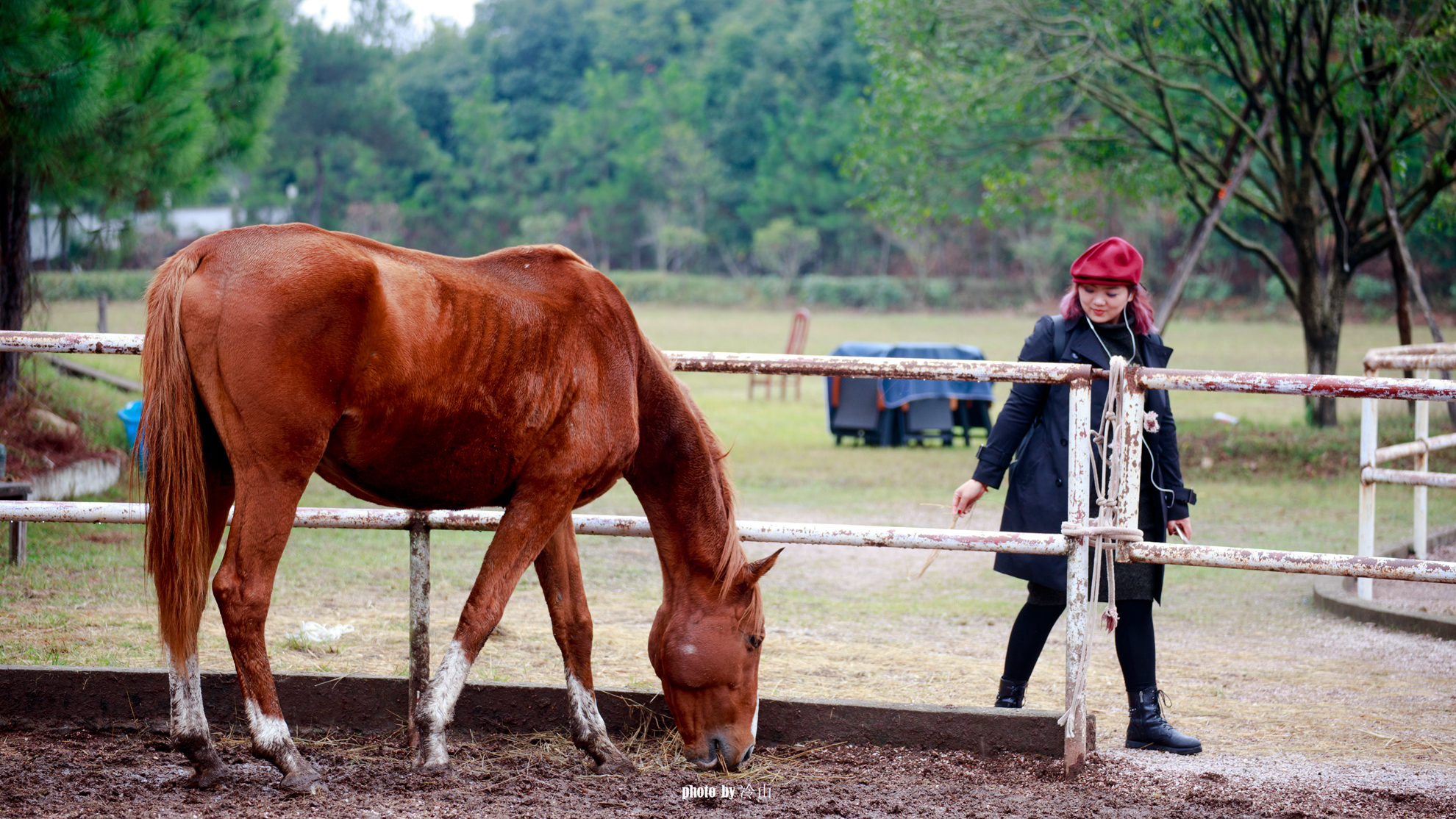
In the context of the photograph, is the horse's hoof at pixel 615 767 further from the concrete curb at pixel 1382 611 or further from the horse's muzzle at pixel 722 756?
the concrete curb at pixel 1382 611

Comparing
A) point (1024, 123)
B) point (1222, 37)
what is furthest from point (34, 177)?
point (1222, 37)

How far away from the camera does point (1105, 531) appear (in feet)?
10.3

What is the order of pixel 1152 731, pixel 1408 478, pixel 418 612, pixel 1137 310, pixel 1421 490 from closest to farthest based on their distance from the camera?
pixel 418 612
pixel 1152 731
pixel 1137 310
pixel 1408 478
pixel 1421 490

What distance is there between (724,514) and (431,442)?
82 cm

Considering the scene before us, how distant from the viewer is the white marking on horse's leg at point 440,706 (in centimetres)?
279

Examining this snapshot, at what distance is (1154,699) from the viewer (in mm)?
3420

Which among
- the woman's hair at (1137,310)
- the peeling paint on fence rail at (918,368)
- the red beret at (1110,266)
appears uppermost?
the red beret at (1110,266)

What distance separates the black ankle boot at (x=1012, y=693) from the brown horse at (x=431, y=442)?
0.99 metres

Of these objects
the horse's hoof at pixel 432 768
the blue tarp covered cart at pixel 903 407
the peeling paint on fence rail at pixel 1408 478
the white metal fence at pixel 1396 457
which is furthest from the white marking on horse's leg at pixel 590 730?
the blue tarp covered cart at pixel 903 407

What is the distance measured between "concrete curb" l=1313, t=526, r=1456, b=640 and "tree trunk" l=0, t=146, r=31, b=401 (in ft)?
32.0

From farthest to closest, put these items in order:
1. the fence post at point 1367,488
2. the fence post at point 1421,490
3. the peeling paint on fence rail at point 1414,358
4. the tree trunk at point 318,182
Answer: the tree trunk at point 318,182 → the fence post at point 1421,490 → the fence post at point 1367,488 → the peeling paint on fence rail at point 1414,358

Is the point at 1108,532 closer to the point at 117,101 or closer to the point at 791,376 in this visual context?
the point at 117,101

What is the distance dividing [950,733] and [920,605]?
302 centimetres

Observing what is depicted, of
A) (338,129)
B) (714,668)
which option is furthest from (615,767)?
(338,129)
